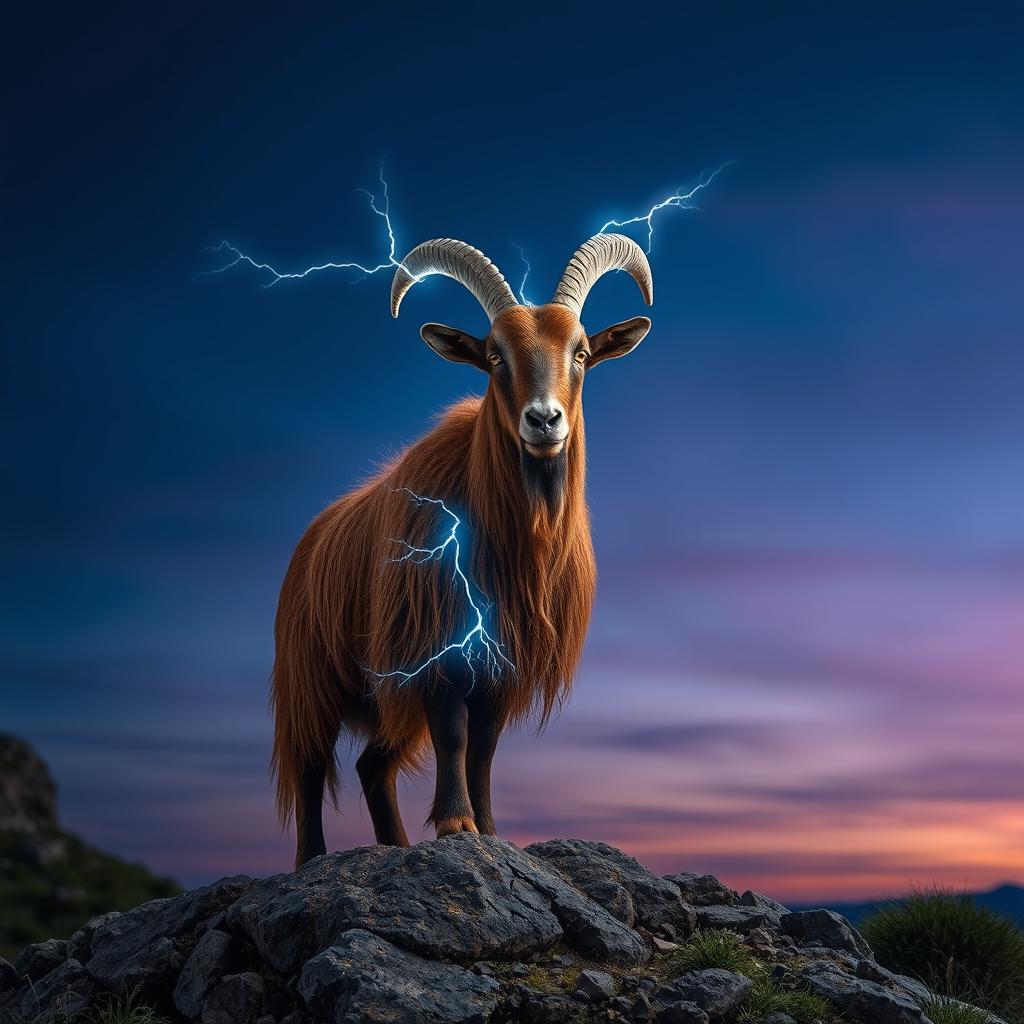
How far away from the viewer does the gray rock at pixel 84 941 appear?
31.2 feet

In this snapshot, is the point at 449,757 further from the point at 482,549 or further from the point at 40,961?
the point at 40,961

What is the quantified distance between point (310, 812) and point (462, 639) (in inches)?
124

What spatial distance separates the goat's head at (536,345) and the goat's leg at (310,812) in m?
4.13

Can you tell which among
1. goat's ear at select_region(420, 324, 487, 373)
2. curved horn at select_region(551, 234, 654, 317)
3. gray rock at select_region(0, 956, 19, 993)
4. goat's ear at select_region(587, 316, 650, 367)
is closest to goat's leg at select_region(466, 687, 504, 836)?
goat's ear at select_region(420, 324, 487, 373)

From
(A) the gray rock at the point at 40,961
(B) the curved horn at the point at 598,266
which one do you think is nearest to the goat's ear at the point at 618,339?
(B) the curved horn at the point at 598,266

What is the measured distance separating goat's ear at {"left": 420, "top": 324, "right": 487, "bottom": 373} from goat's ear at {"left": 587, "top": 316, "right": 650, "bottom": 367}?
906 millimetres

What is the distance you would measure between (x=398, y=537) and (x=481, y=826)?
2.41 metres

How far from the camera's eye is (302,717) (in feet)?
37.3

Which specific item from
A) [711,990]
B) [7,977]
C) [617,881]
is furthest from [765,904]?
[7,977]

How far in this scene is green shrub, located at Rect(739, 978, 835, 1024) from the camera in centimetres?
759

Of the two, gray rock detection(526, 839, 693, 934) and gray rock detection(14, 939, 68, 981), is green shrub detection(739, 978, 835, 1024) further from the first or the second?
gray rock detection(14, 939, 68, 981)

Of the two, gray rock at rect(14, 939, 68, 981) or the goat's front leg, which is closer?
the goat's front leg

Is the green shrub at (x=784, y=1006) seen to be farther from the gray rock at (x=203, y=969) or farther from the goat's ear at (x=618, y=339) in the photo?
the goat's ear at (x=618, y=339)

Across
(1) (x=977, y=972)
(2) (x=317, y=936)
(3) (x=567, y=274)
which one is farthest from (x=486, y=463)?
(1) (x=977, y=972)
